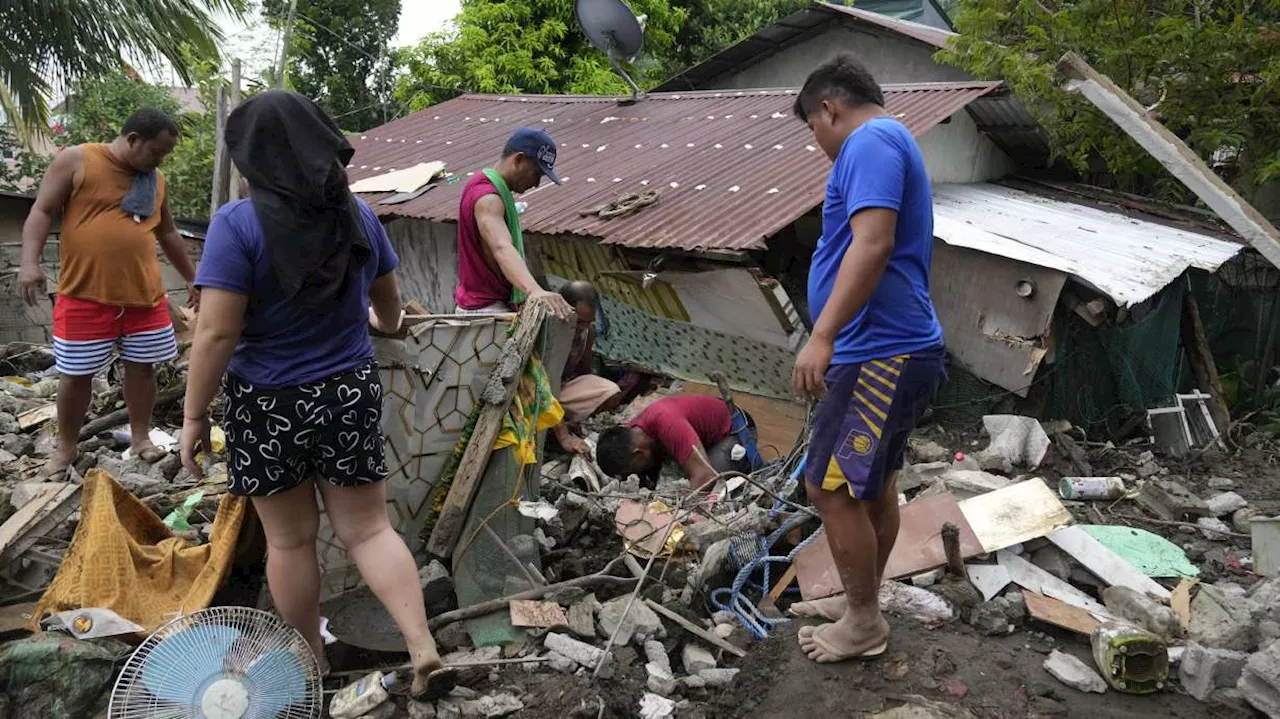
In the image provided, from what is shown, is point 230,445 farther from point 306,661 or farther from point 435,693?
point 435,693

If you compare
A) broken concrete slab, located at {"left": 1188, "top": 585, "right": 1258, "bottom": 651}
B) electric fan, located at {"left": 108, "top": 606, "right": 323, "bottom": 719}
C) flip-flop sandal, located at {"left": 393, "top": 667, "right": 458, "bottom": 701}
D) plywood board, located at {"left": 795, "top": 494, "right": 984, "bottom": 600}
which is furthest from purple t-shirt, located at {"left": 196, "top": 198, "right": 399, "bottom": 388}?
broken concrete slab, located at {"left": 1188, "top": 585, "right": 1258, "bottom": 651}

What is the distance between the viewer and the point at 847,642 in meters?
2.97

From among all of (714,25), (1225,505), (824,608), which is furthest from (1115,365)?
(714,25)

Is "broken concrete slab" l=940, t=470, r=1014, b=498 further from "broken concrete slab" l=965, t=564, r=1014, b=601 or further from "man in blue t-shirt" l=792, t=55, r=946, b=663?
"man in blue t-shirt" l=792, t=55, r=946, b=663

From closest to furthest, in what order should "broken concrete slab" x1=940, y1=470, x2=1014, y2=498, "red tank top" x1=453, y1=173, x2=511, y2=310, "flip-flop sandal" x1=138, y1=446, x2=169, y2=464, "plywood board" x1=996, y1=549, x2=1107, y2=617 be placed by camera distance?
"plywood board" x1=996, y1=549, x2=1107, y2=617 → "red tank top" x1=453, y1=173, x2=511, y2=310 → "broken concrete slab" x1=940, y1=470, x2=1014, y2=498 → "flip-flop sandal" x1=138, y1=446, x2=169, y2=464

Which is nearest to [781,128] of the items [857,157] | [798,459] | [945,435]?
[945,435]

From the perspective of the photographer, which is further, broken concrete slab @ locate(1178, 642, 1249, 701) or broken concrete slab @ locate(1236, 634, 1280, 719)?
broken concrete slab @ locate(1178, 642, 1249, 701)

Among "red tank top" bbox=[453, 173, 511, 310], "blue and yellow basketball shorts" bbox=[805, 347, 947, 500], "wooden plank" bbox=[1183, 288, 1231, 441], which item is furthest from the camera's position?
"wooden plank" bbox=[1183, 288, 1231, 441]

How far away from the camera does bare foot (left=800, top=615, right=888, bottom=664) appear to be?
296 centimetres

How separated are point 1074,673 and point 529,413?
2212 millimetres

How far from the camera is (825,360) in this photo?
8.35 ft

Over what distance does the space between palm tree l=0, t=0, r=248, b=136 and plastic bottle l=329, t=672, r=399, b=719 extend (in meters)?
10.2

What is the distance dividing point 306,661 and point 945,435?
5.07m

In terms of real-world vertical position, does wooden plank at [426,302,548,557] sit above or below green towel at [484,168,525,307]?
below
